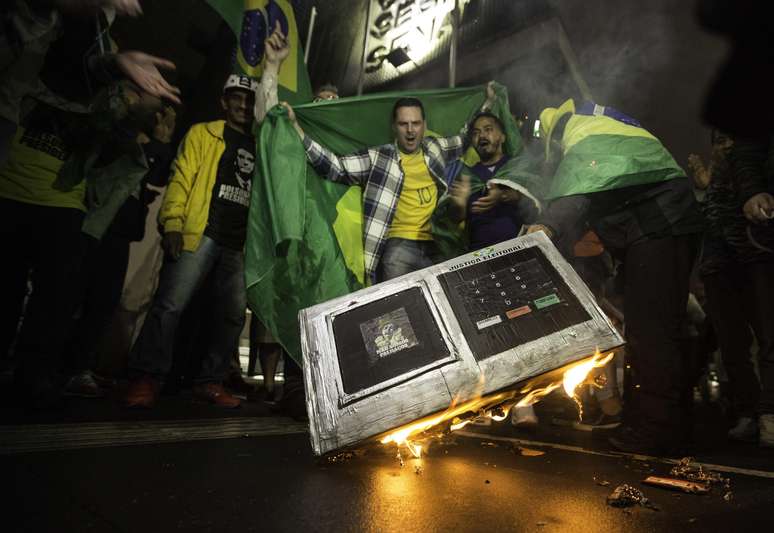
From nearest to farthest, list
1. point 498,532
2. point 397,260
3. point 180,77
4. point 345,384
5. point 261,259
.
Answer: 1. point 498,532
2. point 345,384
3. point 261,259
4. point 397,260
5. point 180,77

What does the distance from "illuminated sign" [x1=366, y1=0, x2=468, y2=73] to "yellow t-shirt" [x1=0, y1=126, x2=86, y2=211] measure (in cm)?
346

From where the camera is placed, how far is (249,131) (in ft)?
8.21

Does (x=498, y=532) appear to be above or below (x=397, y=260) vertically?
below

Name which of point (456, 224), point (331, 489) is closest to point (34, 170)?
point (331, 489)

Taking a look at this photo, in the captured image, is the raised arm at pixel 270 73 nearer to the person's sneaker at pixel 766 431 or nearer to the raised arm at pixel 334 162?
the raised arm at pixel 334 162

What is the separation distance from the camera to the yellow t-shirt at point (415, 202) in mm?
2191

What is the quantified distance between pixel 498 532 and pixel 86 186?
6.45 ft

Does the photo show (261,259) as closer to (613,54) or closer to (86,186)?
(86,186)

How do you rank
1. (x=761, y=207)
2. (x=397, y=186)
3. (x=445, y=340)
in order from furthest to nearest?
(x=397, y=186) < (x=761, y=207) < (x=445, y=340)

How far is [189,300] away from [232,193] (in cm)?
60

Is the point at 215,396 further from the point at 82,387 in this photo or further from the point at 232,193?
the point at 232,193

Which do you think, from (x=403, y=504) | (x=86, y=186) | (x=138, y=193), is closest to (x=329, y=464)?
(x=403, y=504)

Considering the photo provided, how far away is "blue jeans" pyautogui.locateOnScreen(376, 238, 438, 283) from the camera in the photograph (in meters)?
2.12

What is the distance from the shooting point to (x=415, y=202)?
2.23 metres
